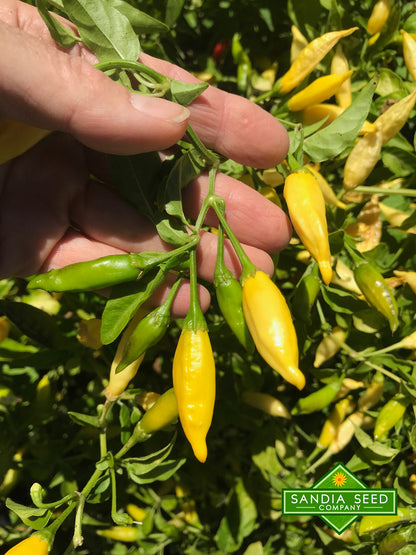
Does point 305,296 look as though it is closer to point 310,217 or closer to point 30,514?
point 310,217

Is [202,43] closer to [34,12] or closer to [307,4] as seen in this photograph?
[307,4]

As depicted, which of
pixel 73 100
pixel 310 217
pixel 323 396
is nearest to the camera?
pixel 73 100

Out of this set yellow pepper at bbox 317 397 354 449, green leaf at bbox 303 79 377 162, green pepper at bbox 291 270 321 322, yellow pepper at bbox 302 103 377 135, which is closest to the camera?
green leaf at bbox 303 79 377 162

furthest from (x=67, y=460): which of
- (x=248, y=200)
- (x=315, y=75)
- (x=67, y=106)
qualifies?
(x=315, y=75)

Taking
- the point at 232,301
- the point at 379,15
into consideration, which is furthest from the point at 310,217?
the point at 379,15

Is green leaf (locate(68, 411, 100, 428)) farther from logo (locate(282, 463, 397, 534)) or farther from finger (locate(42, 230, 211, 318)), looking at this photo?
logo (locate(282, 463, 397, 534))

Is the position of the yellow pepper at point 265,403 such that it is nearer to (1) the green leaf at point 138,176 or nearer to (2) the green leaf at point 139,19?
(1) the green leaf at point 138,176

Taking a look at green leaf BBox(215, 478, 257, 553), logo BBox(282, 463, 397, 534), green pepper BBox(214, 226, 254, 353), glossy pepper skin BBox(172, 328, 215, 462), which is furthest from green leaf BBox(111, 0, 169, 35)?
green leaf BBox(215, 478, 257, 553)

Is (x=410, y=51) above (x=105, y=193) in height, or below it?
above

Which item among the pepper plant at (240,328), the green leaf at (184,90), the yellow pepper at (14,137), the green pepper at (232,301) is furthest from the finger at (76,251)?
the green leaf at (184,90)
